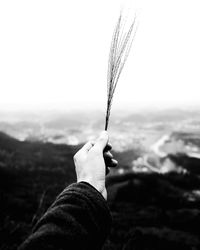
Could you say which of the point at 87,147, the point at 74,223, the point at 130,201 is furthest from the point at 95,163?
the point at 130,201

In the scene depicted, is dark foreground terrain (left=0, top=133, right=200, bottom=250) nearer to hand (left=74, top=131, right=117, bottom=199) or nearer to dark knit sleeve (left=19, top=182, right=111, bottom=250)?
hand (left=74, top=131, right=117, bottom=199)

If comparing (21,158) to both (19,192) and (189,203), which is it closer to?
(19,192)

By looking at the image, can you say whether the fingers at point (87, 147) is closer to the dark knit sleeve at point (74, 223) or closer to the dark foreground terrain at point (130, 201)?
the dark knit sleeve at point (74, 223)

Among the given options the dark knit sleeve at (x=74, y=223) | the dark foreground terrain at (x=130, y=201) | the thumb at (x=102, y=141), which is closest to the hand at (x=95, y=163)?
the thumb at (x=102, y=141)

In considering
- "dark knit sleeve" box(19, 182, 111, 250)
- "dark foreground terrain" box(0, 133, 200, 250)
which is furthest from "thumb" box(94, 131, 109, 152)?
"dark foreground terrain" box(0, 133, 200, 250)

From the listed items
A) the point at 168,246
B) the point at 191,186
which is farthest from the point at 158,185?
the point at 168,246

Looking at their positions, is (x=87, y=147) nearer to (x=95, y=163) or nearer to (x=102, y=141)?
(x=102, y=141)
